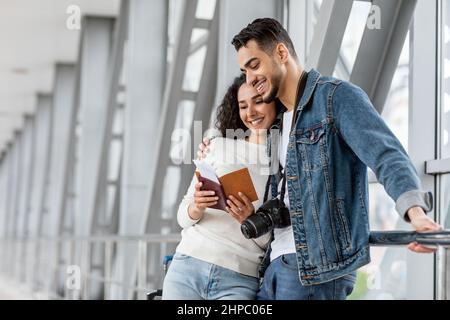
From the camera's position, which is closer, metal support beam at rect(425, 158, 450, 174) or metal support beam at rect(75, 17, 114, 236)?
metal support beam at rect(425, 158, 450, 174)

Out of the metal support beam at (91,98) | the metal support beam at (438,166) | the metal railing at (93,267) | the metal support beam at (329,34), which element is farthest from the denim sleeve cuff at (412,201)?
the metal support beam at (91,98)

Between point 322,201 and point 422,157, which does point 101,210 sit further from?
point 322,201

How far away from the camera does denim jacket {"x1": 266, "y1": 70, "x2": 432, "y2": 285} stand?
1.51 metres

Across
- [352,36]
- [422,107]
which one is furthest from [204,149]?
[352,36]

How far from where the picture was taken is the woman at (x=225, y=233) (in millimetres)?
1819

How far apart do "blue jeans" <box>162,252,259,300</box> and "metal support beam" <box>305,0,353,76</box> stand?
1779 mm

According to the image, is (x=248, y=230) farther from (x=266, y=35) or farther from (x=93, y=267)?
(x=93, y=267)

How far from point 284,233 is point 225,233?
0.21 metres

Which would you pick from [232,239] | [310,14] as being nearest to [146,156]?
[310,14]

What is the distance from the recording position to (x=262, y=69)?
174 cm

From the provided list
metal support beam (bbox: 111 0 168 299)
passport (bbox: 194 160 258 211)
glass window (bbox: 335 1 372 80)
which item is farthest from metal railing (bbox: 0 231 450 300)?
glass window (bbox: 335 1 372 80)

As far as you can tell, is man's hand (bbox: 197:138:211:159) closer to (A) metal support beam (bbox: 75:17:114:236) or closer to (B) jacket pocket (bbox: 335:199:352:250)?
(B) jacket pocket (bbox: 335:199:352:250)
